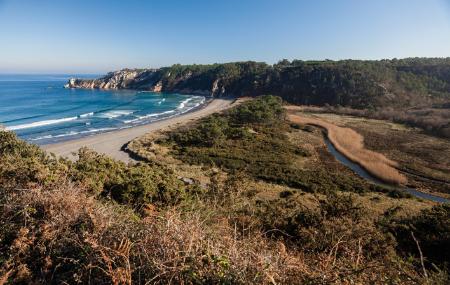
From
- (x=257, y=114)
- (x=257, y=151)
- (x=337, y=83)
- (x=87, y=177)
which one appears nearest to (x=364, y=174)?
(x=257, y=151)

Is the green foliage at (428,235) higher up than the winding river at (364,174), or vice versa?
the green foliage at (428,235)

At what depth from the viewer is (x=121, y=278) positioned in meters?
3.66

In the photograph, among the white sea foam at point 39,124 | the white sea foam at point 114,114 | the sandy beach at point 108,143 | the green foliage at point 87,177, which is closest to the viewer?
the green foliage at point 87,177

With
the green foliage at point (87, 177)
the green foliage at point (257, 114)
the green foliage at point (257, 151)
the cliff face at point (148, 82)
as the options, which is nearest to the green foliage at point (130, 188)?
the green foliage at point (87, 177)

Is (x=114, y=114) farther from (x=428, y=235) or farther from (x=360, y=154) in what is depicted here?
(x=428, y=235)

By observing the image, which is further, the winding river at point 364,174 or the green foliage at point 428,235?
the winding river at point 364,174

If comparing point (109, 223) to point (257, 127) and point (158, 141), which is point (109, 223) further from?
point (257, 127)

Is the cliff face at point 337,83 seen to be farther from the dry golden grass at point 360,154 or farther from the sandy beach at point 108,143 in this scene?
the sandy beach at point 108,143

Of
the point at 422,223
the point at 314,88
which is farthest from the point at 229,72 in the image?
Result: the point at 422,223

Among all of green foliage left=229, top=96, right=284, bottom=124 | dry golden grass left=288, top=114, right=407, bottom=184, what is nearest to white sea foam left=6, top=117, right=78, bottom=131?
green foliage left=229, top=96, right=284, bottom=124

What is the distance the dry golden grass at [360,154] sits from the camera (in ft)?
114

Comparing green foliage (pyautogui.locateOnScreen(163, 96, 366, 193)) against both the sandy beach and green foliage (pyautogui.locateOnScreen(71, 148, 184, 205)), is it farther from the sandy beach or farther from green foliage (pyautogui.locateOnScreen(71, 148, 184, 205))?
green foliage (pyautogui.locateOnScreen(71, 148, 184, 205))

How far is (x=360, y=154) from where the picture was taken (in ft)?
141

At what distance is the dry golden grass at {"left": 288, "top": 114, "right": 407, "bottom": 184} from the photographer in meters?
34.9
